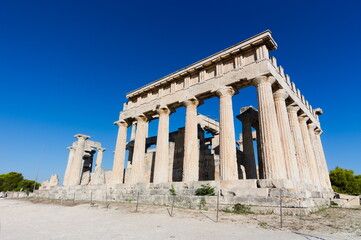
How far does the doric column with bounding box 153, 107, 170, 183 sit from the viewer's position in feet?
54.8

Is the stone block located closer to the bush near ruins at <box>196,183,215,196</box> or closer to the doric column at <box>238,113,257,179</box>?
the bush near ruins at <box>196,183,215,196</box>

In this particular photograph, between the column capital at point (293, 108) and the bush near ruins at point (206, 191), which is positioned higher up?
the column capital at point (293, 108)

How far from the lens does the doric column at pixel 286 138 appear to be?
1241cm

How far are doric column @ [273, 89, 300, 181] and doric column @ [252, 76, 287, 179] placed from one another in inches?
46.2

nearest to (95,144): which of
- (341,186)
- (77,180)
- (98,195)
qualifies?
(77,180)

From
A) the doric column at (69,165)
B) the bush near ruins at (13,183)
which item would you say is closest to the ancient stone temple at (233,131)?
the doric column at (69,165)

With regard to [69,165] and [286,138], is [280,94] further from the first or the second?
[69,165]

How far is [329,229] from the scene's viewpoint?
5973 mm

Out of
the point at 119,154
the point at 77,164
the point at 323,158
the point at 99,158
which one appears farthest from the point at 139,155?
the point at 99,158

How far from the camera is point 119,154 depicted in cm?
2081

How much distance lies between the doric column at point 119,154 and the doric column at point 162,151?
4956 millimetres

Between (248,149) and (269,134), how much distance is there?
22.3 ft

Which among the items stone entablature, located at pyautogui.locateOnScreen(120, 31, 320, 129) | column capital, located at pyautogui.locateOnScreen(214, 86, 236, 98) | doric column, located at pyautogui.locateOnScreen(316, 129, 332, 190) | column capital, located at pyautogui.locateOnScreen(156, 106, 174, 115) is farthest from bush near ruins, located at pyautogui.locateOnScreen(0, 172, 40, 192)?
doric column, located at pyautogui.locateOnScreen(316, 129, 332, 190)

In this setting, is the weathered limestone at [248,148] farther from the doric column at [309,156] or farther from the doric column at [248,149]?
Answer: the doric column at [309,156]
